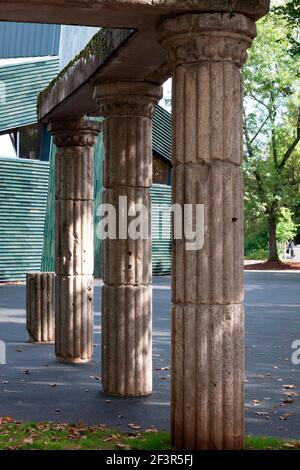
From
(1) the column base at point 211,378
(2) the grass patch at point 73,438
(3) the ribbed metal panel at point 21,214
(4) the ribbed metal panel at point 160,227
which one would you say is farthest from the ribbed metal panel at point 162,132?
(1) the column base at point 211,378

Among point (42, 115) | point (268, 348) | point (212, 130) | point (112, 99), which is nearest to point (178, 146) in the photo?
point (212, 130)

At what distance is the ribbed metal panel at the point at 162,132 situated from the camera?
31.4 metres

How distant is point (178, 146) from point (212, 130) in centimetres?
34

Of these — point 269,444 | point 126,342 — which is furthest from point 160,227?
point 269,444

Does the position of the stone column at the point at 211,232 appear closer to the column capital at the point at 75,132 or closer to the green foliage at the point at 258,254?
the column capital at the point at 75,132

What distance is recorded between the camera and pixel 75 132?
11.5m

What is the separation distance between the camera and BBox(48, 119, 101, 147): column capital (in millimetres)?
11484

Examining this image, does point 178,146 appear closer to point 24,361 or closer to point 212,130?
point 212,130

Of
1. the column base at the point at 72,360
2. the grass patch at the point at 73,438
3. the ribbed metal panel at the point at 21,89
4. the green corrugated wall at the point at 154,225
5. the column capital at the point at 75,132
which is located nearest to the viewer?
the grass patch at the point at 73,438

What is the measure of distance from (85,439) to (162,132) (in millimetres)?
25872

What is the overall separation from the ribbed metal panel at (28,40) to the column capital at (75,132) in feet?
58.4

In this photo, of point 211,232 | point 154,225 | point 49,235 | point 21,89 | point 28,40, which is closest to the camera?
point 211,232

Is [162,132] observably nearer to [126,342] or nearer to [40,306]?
[40,306]

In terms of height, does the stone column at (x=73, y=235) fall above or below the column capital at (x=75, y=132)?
below
